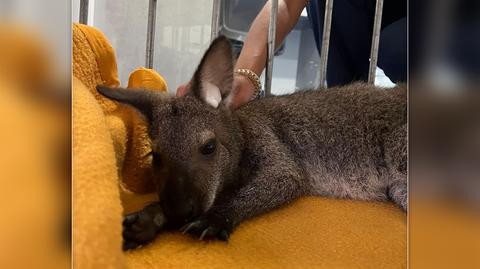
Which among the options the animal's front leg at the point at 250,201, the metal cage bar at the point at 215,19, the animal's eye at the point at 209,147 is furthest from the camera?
the metal cage bar at the point at 215,19

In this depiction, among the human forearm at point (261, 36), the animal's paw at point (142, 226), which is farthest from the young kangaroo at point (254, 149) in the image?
the human forearm at point (261, 36)

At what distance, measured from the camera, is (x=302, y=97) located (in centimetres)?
152

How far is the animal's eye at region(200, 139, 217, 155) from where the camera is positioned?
3.51ft

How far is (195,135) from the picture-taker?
1.07 metres

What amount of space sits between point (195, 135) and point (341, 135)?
19.4 inches

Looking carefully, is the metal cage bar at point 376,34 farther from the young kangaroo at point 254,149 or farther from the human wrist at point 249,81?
the human wrist at point 249,81

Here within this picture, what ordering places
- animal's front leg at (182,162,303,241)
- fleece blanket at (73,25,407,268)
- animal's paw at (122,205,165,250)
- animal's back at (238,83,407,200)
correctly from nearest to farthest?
fleece blanket at (73,25,407,268), animal's paw at (122,205,165,250), animal's front leg at (182,162,303,241), animal's back at (238,83,407,200)

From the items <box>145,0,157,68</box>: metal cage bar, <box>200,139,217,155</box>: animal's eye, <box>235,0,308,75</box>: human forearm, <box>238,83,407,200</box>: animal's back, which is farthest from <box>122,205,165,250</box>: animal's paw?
<box>235,0,308,75</box>: human forearm

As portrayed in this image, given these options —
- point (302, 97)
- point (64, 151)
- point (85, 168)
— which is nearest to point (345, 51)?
point (302, 97)

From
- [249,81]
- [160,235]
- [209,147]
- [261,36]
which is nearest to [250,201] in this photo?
[209,147]

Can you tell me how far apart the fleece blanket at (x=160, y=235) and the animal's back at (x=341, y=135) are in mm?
103

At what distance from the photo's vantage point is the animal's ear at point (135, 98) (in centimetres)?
114

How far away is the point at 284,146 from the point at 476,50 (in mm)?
970

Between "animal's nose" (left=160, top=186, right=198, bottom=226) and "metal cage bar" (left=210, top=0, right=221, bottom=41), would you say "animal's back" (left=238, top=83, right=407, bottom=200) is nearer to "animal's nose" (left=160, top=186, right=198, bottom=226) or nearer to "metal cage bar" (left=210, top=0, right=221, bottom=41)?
"metal cage bar" (left=210, top=0, right=221, bottom=41)
